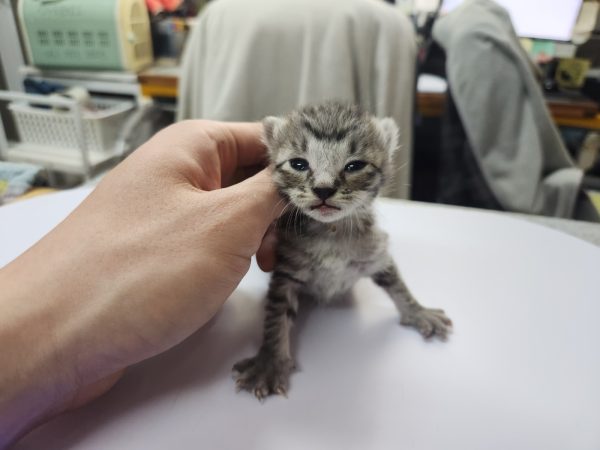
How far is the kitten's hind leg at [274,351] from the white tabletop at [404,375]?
14 millimetres

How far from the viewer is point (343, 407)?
0.49 metres

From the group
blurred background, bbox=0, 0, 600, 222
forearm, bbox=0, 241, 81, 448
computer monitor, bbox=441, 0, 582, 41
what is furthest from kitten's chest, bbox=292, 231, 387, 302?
computer monitor, bbox=441, 0, 582, 41

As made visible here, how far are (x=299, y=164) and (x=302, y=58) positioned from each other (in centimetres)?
82

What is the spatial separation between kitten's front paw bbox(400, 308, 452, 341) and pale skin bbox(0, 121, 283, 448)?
0.26m

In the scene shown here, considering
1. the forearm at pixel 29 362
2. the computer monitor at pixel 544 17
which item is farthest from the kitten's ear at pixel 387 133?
the computer monitor at pixel 544 17

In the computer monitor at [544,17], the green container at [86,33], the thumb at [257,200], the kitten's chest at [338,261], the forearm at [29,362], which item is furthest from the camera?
the computer monitor at [544,17]

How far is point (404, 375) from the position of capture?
54 centimetres

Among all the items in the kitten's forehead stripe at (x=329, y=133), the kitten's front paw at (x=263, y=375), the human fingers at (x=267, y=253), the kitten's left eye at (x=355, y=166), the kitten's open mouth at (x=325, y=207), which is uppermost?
the kitten's forehead stripe at (x=329, y=133)

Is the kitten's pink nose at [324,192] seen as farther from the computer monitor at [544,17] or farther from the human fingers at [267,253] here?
the computer monitor at [544,17]

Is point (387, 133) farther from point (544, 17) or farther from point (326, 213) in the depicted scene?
point (544, 17)

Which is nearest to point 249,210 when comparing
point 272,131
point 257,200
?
point 257,200

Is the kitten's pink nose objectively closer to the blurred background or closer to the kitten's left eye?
the kitten's left eye

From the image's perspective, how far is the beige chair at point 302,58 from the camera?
1.26m

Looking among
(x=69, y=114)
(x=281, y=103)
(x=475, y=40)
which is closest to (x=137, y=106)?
(x=69, y=114)
